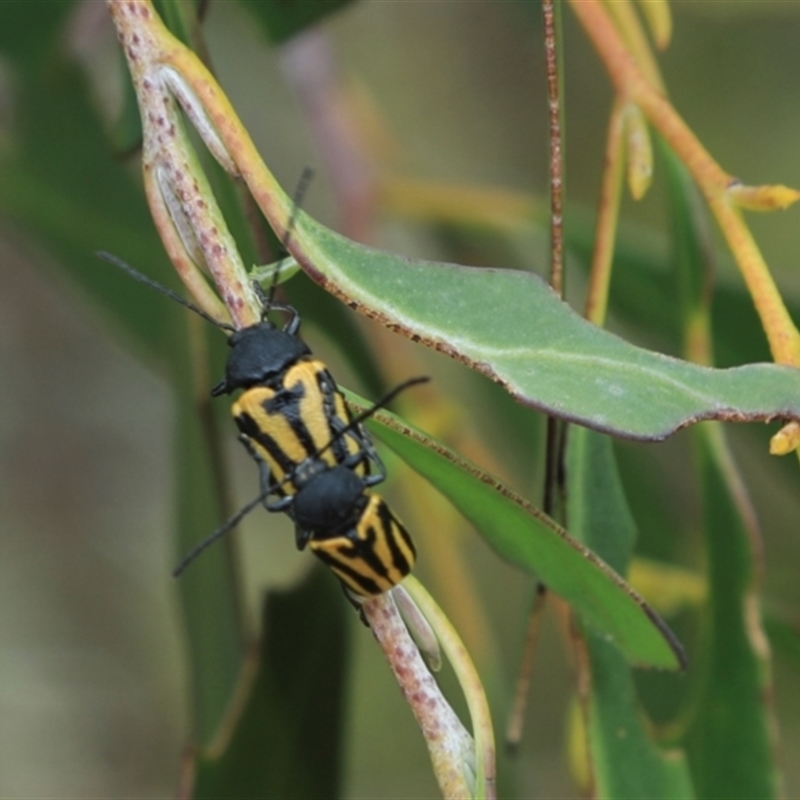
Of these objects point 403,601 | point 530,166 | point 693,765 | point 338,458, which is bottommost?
point 693,765

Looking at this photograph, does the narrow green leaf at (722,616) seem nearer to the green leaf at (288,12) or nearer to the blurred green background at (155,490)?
the green leaf at (288,12)

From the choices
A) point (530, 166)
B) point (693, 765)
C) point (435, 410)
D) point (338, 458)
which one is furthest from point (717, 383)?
point (530, 166)

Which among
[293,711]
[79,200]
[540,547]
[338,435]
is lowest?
[293,711]

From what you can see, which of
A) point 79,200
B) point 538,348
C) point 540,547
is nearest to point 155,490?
point 79,200

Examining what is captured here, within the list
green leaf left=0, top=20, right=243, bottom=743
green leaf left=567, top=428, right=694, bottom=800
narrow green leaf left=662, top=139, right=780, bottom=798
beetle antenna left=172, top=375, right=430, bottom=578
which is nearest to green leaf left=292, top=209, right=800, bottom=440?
beetle antenna left=172, top=375, right=430, bottom=578

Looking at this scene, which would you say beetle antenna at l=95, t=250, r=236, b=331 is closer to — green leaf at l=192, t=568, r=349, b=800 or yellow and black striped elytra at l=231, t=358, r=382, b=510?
yellow and black striped elytra at l=231, t=358, r=382, b=510

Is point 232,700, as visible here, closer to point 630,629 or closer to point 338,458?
point 338,458

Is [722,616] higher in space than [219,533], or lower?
lower

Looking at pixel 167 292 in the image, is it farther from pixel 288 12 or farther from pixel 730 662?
pixel 730 662
